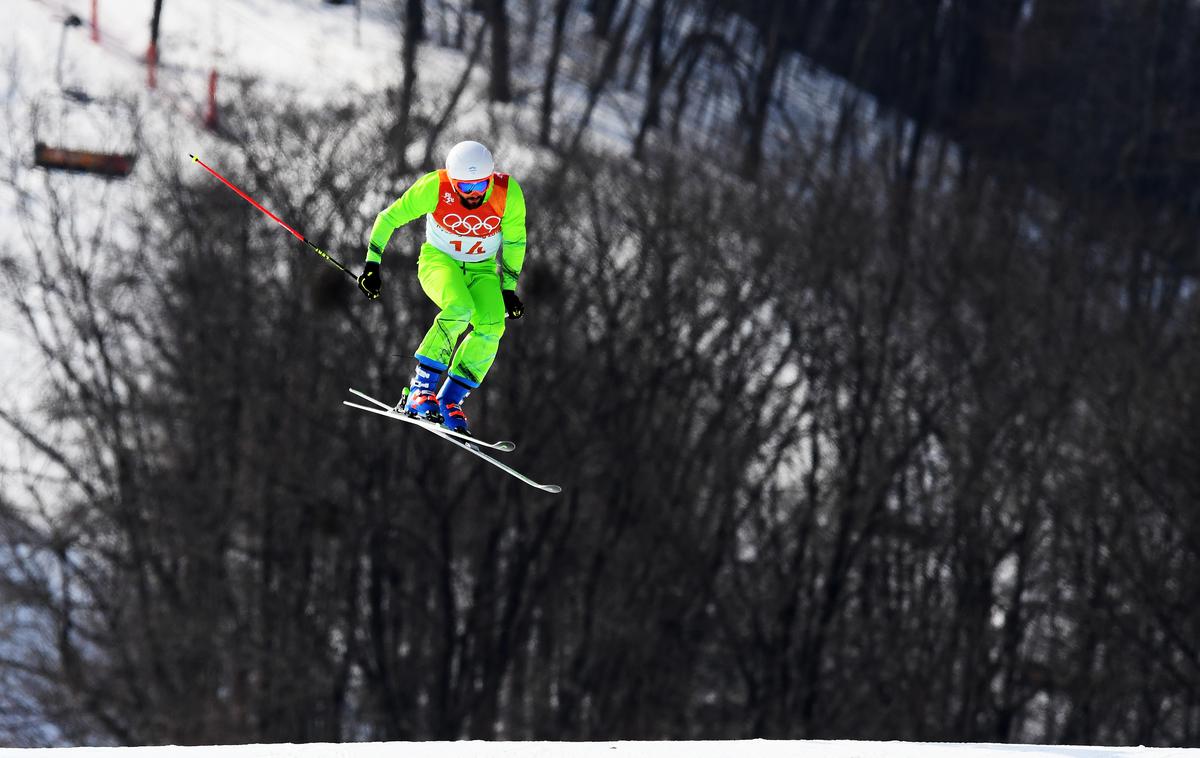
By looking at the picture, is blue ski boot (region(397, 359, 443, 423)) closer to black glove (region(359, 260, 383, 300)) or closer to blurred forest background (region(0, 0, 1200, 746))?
black glove (region(359, 260, 383, 300))

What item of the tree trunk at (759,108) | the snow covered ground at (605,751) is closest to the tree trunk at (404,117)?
the tree trunk at (759,108)

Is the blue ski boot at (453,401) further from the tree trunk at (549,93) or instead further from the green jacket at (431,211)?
the tree trunk at (549,93)

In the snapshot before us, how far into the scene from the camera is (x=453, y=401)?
9.81 m

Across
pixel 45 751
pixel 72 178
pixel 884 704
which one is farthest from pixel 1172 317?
pixel 45 751

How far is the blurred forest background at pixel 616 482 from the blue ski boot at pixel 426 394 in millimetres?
22896

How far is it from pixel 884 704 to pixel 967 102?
20737 millimetres

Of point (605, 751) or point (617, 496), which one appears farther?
point (617, 496)

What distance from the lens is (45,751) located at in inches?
498

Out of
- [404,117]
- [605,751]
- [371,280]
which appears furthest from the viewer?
[404,117]

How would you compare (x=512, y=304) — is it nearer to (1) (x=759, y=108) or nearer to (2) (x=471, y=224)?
(2) (x=471, y=224)

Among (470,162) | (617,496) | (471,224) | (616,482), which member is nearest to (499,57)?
(616,482)

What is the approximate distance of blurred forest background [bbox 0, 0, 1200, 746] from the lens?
115 ft

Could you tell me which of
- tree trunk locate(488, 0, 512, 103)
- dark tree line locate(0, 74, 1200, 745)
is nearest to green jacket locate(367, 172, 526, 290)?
dark tree line locate(0, 74, 1200, 745)

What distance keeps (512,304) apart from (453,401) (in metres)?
0.73
